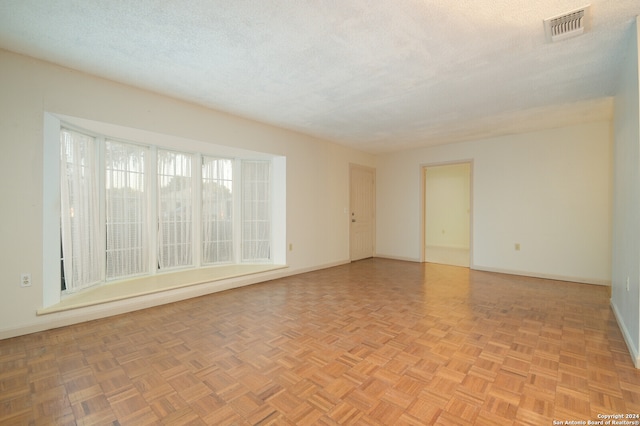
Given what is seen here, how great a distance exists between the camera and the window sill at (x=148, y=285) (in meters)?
2.90

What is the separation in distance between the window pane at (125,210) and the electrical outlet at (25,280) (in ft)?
3.17

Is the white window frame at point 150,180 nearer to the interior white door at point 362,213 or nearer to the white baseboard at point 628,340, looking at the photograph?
the interior white door at point 362,213

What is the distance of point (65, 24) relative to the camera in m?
2.09

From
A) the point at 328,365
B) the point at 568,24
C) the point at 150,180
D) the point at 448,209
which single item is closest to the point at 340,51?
the point at 568,24

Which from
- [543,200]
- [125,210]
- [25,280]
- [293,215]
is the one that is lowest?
[25,280]

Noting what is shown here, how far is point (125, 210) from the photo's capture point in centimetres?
371

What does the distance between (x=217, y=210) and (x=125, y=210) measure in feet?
4.22

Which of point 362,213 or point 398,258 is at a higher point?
point 362,213

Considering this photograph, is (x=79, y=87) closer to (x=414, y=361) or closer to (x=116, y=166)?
(x=116, y=166)

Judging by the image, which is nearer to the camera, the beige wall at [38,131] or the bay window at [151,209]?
the beige wall at [38,131]

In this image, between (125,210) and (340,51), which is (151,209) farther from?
(340,51)

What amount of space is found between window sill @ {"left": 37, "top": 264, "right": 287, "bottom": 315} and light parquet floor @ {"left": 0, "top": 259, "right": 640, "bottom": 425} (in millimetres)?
221

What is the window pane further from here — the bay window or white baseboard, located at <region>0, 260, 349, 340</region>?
white baseboard, located at <region>0, 260, 349, 340</region>

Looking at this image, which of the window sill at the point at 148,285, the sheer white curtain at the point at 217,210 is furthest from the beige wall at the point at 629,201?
the sheer white curtain at the point at 217,210
